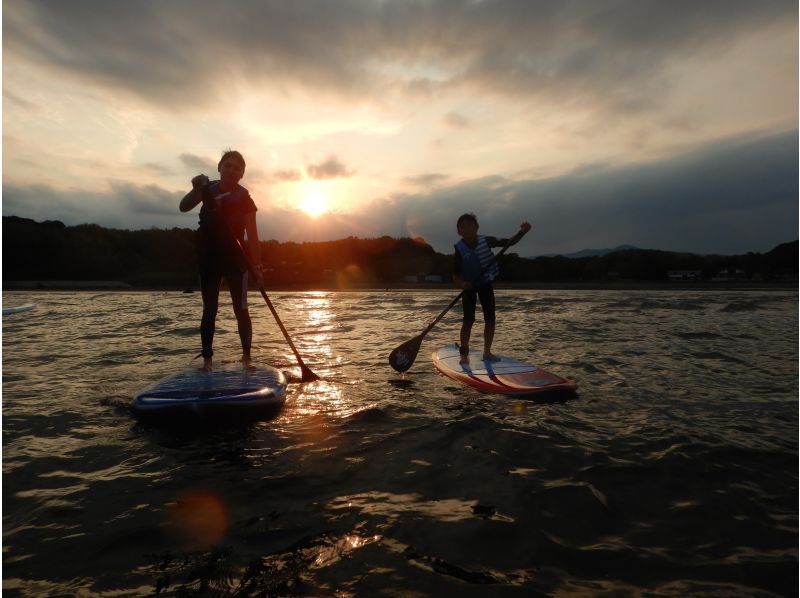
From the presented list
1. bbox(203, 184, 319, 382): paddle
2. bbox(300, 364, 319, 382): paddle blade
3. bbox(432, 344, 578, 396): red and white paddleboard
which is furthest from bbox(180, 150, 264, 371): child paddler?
bbox(432, 344, 578, 396): red and white paddleboard

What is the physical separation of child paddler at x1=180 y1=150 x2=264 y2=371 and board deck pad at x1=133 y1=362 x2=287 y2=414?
489 mm

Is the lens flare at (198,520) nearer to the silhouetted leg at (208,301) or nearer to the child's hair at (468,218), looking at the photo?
the silhouetted leg at (208,301)

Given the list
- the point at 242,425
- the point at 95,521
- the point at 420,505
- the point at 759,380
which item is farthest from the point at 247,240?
the point at 759,380

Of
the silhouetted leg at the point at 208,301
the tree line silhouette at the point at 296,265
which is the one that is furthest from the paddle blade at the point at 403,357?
the tree line silhouette at the point at 296,265

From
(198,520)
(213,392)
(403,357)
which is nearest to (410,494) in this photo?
(198,520)

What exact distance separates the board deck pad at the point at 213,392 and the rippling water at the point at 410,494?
27cm

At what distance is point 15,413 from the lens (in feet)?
17.8

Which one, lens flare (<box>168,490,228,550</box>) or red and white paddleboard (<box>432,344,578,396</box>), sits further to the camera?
red and white paddleboard (<box>432,344,578,396</box>)

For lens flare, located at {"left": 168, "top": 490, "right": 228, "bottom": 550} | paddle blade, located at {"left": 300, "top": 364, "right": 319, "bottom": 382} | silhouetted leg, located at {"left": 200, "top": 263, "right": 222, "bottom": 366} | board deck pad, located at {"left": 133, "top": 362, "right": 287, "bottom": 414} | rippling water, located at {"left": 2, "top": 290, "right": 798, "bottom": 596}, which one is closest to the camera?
rippling water, located at {"left": 2, "top": 290, "right": 798, "bottom": 596}

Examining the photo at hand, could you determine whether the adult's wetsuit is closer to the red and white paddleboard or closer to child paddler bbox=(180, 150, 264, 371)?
child paddler bbox=(180, 150, 264, 371)

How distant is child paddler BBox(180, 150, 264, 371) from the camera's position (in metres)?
6.12

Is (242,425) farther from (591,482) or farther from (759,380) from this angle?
(759,380)

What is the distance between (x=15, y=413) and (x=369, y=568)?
5.13 metres

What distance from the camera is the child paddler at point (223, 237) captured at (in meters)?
6.12
